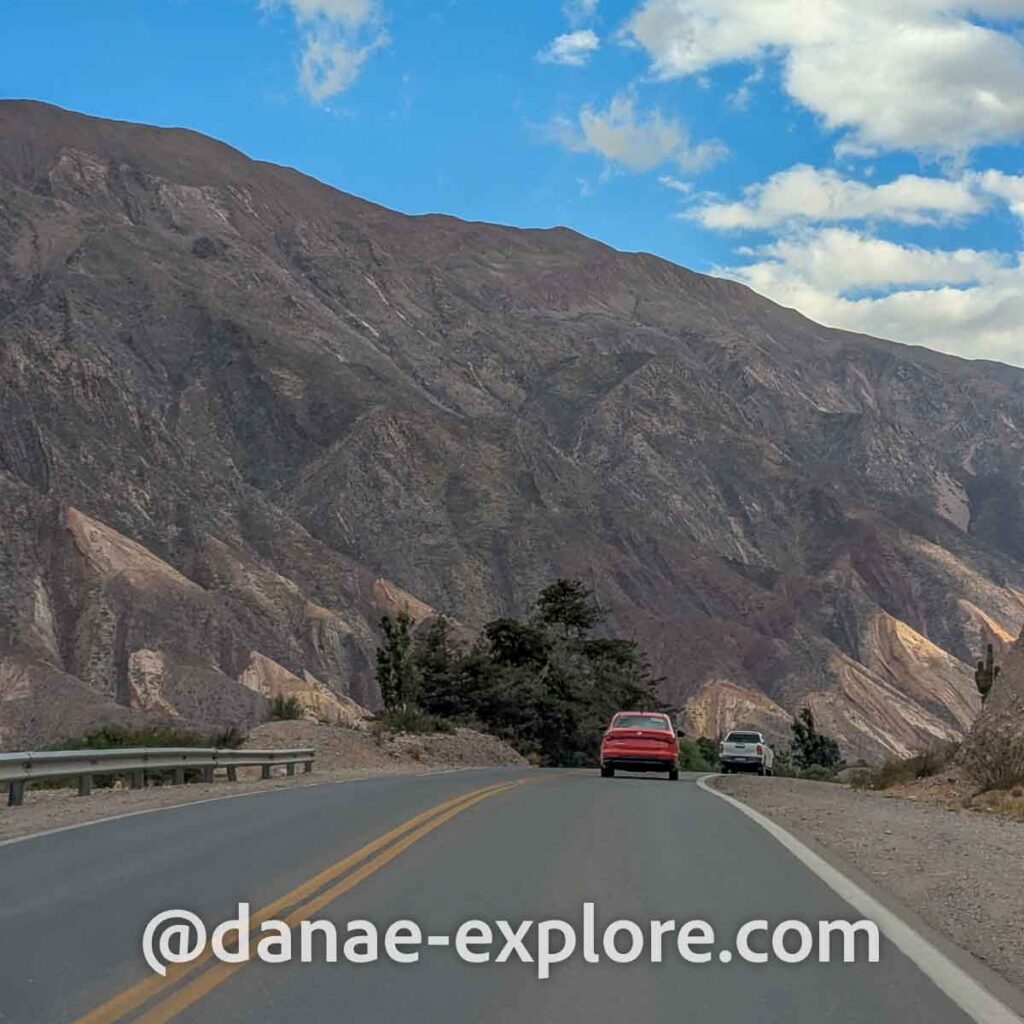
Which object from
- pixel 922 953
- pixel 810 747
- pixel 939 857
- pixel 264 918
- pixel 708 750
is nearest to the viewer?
pixel 922 953

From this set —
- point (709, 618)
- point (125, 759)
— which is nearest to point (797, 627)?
point (709, 618)

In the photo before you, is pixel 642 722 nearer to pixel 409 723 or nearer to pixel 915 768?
pixel 915 768

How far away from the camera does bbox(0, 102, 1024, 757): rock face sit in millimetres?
76125

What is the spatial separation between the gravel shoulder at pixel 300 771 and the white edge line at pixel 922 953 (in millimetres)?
8031

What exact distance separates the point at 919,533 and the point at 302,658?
8052cm

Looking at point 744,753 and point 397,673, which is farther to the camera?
point 397,673

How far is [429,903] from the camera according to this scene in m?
10.0

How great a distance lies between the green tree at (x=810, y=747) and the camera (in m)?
87.2

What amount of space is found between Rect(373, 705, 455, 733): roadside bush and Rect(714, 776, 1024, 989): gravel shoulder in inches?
906

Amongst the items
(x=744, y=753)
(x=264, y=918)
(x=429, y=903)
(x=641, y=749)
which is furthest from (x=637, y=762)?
(x=264, y=918)

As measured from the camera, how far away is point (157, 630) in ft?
237

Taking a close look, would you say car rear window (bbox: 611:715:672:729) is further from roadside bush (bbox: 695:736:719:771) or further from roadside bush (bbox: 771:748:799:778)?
roadside bush (bbox: 695:736:719:771)

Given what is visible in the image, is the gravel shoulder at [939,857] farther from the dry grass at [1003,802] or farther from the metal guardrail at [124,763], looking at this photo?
the metal guardrail at [124,763]

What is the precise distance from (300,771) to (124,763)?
388 inches
